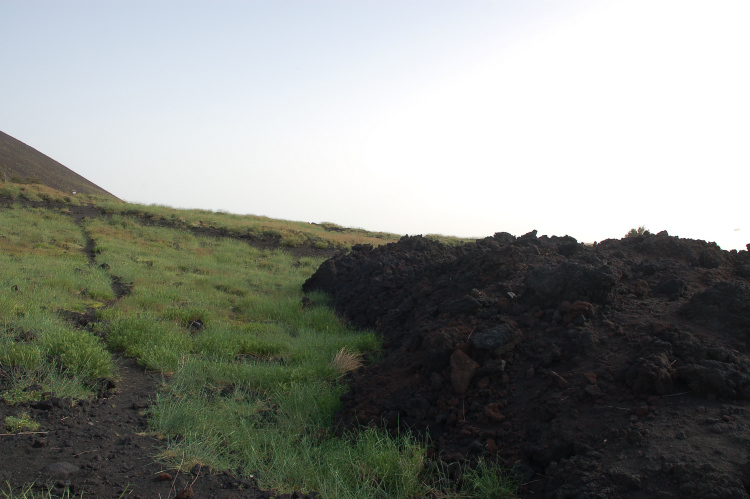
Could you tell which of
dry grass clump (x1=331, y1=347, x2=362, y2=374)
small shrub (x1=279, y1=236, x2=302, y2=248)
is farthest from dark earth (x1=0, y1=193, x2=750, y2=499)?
small shrub (x1=279, y1=236, x2=302, y2=248)

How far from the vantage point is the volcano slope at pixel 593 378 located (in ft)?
9.57

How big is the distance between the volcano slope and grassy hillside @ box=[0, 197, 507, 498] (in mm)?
386

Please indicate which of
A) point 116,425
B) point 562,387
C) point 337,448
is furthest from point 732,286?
point 116,425

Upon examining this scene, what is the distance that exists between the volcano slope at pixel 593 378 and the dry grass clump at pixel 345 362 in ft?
0.84

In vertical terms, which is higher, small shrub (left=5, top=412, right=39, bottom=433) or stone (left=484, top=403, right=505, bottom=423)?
stone (left=484, top=403, right=505, bottom=423)

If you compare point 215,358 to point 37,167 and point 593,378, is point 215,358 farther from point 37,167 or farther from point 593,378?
point 37,167

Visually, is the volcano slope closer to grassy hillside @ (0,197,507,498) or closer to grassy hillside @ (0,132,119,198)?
grassy hillside @ (0,197,507,498)

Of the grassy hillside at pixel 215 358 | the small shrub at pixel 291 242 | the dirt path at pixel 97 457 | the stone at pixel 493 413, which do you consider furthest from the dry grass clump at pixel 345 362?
the small shrub at pixel 291 242

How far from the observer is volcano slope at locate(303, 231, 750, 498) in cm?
292

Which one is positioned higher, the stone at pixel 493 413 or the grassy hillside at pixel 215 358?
the stone at pixel 493 413

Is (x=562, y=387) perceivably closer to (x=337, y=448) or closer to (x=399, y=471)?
(x=399, y=471)

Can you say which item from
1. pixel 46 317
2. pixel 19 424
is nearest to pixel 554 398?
pixel 19 424

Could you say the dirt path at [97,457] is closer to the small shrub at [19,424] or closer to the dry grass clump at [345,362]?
the small shrub at [19,424]

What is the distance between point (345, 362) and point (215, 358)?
60.4 inches
